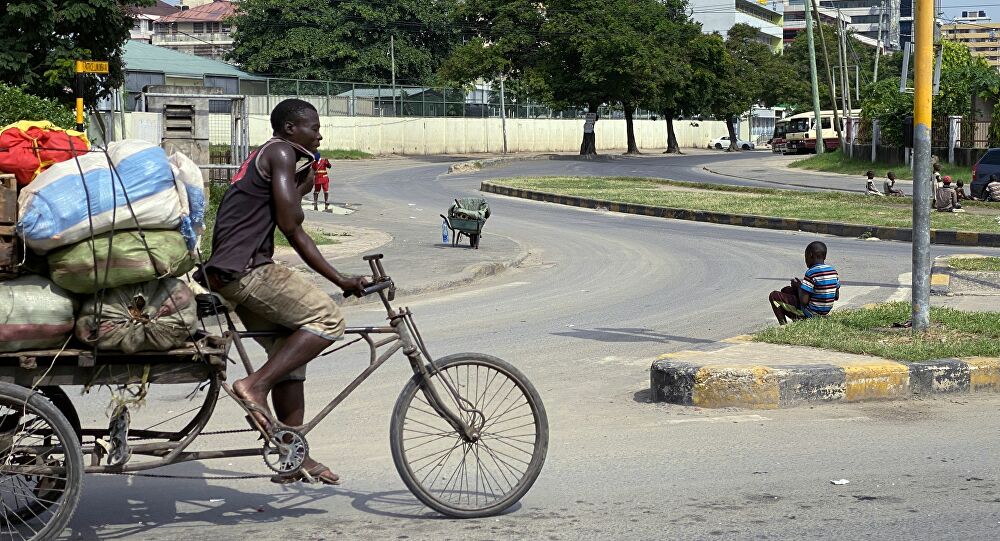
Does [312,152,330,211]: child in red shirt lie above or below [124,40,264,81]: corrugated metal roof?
below

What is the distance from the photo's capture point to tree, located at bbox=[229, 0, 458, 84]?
71250mm

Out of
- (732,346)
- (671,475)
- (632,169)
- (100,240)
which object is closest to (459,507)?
(671,475)

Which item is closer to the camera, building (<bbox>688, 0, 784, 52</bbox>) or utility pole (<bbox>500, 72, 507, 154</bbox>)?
utility pole (<bbox>500, 72, 507, 154</bbox>)

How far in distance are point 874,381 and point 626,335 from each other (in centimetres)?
294

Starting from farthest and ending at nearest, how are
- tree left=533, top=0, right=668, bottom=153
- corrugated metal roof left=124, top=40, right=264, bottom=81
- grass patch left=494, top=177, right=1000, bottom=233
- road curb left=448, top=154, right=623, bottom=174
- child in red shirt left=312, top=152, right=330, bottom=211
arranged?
1. tree left=533, top=0, right=668, bottom=153
2. corrugated metal roof left=124, top=40, right=264, bottom=81
3. road curb left=448, top=154, right=623, bottom=174
4. child in red shirt left=312, top=152, right=330, bottom=211
5. grass patch left=494, top=177, right=1000, bottom=233

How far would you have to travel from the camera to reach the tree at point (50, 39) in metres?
25.7

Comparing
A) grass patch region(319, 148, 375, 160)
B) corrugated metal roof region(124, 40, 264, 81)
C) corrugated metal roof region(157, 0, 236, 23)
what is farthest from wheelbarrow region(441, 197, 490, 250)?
corrugated metal roof region(157, 0, 236, 23)

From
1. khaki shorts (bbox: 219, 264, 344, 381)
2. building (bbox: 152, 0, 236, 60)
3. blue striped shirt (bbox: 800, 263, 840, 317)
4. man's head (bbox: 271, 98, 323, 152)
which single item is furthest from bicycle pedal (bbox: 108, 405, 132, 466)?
building (bbox: 152, 0, 236, 60)

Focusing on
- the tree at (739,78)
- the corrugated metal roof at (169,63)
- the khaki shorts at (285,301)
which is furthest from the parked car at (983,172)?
the tree at (739,78)

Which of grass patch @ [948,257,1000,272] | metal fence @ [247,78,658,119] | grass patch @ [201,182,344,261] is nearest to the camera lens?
grass patch @ [948,257,1000,272]

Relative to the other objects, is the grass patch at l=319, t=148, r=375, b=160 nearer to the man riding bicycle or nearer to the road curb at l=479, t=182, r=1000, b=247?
the road curb at l=479, t=182, r=1000, b=247

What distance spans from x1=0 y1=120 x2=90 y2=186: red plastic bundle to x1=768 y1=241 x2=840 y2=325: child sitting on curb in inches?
242

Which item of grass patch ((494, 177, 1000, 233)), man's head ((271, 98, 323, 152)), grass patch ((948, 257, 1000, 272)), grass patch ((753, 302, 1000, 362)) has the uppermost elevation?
man's head ((271, 98, 323, 152))

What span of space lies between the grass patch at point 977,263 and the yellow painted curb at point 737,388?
288 inches
